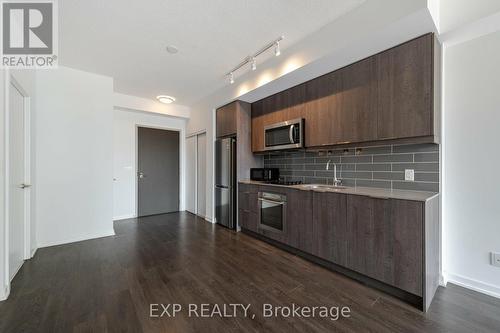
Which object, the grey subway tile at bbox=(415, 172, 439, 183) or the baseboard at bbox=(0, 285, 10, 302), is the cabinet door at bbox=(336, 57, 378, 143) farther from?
the baseboard at bbox=(0, 285, 10, 302)

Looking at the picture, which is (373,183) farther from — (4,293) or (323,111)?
(4,293)

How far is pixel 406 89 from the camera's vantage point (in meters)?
2.01

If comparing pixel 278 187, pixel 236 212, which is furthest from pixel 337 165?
pixel 236 212

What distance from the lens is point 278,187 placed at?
2992 mm

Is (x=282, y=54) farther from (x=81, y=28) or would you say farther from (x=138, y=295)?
(x=138, y=295)

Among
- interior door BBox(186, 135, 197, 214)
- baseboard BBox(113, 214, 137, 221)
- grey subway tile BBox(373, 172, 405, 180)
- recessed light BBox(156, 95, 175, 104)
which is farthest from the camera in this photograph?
interior door BBox(186, 135, 197, 214)

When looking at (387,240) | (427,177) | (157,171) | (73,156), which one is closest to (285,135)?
(427,177)

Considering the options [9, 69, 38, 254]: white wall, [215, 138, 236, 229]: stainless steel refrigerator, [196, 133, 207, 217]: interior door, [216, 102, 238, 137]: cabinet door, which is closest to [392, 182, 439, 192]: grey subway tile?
[215, 138, 236, 229]: stainless steel refrigerator

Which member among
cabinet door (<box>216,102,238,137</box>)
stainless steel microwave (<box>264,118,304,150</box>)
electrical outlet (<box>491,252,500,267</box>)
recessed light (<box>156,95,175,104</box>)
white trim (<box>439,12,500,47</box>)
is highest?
recessed light (<box>156,95,175,104</box>)

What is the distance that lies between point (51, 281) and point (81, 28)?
106 inches

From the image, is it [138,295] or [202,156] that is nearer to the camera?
[138,295]

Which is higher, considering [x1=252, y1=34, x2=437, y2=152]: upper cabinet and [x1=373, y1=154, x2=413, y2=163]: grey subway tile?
[x1=252, y1=34, x2=437, y2=152]: upper cabinet

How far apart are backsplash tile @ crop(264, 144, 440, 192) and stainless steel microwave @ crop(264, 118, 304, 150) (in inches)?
16.1

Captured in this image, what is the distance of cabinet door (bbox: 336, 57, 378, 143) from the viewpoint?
2.25 m
